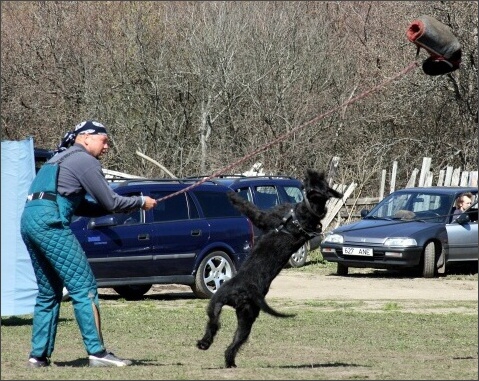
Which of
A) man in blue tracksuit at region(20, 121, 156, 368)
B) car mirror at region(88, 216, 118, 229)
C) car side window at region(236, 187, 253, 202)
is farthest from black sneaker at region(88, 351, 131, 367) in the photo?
car side window at region(236, 187, 253, 202)

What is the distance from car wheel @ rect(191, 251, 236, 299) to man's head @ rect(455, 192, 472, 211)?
5.47 metres

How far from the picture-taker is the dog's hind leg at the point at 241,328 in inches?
327

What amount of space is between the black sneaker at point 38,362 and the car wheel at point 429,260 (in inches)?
479

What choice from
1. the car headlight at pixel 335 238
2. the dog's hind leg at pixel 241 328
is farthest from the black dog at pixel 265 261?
the car headlight at pixel 335 238

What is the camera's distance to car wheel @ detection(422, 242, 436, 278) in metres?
19.6

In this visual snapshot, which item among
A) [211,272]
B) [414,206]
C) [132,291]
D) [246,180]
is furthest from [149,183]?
[414,206]

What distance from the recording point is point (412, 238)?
19.5m

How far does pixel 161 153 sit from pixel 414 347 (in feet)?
67.8

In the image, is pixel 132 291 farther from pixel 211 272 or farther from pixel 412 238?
pixel 412 238

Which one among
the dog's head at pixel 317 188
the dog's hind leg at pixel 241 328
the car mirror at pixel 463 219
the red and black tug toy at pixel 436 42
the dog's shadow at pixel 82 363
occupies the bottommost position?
the dog's shadow at pixel 82 363

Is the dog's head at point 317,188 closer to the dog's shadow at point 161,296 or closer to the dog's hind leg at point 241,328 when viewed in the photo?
the dog's hind leg at point 241,328

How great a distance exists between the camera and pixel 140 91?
30547 millimetres

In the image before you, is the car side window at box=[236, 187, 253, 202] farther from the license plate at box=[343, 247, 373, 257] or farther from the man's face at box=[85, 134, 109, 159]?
the man's face at box=[85, 134, 109, 159]

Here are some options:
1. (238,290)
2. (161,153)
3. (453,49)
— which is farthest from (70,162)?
(161,153)
